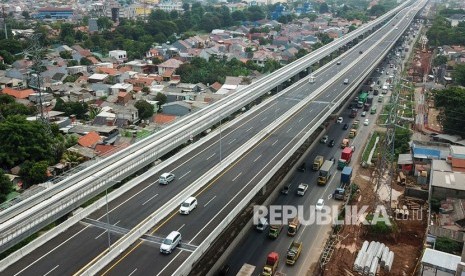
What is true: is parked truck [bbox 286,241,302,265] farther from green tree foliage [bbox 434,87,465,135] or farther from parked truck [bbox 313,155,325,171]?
green tree foliage [bbox 434,87,465,135]

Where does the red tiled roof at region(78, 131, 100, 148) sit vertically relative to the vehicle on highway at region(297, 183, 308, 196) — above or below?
above

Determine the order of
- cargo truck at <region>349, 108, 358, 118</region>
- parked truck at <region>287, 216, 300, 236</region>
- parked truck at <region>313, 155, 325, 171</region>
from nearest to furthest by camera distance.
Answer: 1. parked truck at <region>287, 216, 300, 236</region>
2. parked truck at <region>313, 155, 325, 171</region>
3. cargo truck at <region>349, 108, 358, 118</region>

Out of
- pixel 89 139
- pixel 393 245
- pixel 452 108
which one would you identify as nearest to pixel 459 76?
pixel 452 108

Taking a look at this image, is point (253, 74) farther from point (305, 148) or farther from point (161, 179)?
point (161, 179)

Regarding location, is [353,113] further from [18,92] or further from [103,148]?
[18,92]

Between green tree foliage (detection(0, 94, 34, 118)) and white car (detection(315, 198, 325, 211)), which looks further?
green tree foliage (detection(0, 94, 34, 118))

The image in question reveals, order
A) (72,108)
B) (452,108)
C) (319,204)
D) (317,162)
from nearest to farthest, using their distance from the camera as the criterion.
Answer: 1. (319,204)
2. (317,162)
3. (452,108)
4. (72,108)

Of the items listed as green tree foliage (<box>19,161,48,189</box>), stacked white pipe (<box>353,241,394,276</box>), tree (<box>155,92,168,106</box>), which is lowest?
stacked white pipe (<box>353,241,394,276</box>)

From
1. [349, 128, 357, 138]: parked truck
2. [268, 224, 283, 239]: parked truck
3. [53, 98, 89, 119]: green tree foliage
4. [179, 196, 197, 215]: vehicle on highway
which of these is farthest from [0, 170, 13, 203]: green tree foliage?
[349, 128, 357, 138]: parked truck
